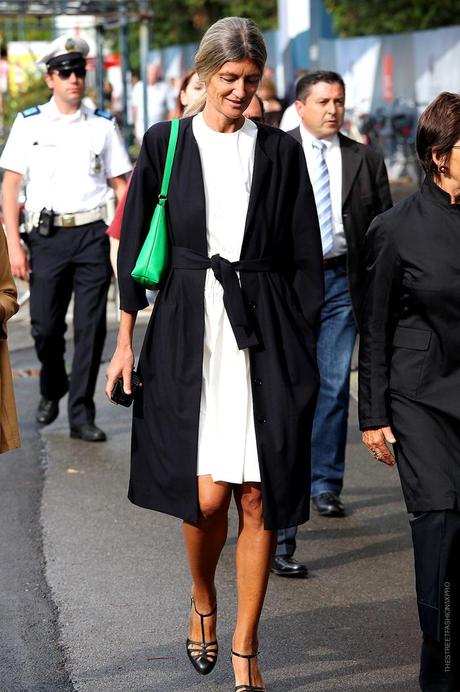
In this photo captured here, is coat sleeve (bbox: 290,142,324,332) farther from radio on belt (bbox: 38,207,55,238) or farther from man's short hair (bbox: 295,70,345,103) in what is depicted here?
radio on belt (bbox: 38,207,55,238)

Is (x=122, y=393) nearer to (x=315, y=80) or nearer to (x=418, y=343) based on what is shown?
(x=418, y=343)

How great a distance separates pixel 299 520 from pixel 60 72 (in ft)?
14.9

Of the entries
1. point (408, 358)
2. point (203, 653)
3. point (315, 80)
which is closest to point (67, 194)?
point (315, 80)

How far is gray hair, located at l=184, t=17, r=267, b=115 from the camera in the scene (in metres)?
4.48

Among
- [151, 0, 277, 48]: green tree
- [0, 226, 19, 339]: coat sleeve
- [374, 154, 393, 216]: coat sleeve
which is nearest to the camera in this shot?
[0, 226, 19, 339]: coat sleeve

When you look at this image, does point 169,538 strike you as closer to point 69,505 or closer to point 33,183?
point 69,505

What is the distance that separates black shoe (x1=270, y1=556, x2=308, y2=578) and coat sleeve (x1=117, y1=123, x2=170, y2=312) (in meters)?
1.76

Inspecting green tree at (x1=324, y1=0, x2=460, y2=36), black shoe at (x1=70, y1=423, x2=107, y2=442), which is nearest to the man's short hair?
black shoe at (x1=70, y1=423, x2=107, y2=442)

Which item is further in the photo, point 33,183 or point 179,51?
point 179,51

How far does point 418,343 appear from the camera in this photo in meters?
4.40

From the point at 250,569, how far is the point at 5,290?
1182 millimetres

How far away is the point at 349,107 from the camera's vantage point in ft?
88.1

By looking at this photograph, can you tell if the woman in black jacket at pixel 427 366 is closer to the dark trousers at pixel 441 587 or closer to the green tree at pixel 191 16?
the dark trousers at pixel 441 587

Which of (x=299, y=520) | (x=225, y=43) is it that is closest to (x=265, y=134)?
(x=225, y=43)
